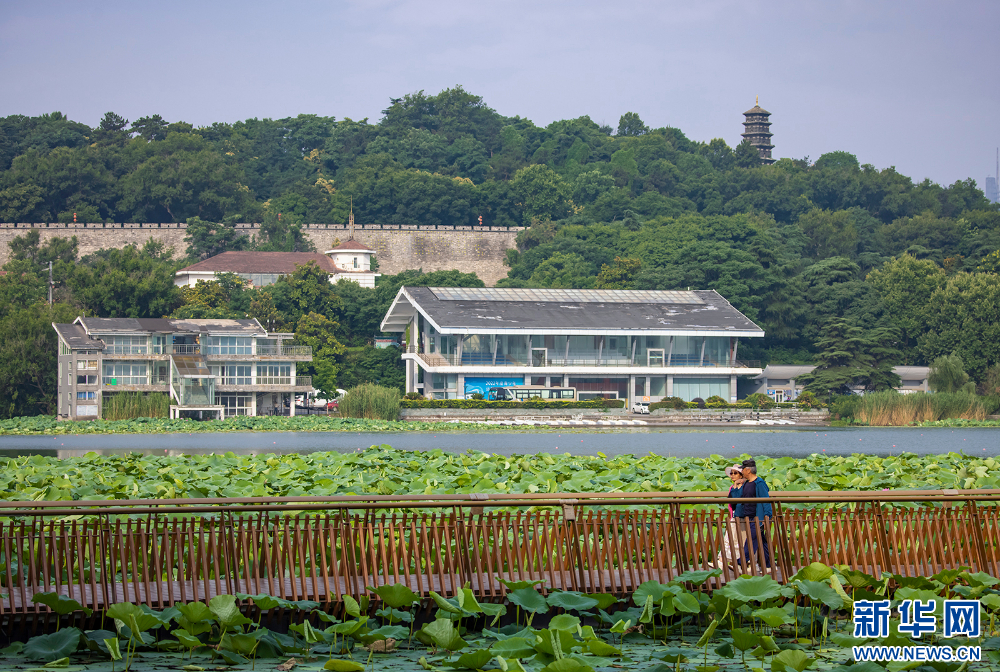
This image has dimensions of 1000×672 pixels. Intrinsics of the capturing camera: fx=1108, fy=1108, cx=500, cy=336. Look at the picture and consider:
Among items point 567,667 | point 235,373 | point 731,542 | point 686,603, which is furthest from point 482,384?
point 567,667

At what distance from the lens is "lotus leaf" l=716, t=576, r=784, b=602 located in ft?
21.9

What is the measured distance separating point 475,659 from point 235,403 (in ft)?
139

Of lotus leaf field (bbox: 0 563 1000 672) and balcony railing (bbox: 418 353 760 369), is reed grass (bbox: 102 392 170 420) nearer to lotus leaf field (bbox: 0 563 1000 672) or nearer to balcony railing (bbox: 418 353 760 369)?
balcony railing (bbox: 418 353 760 369)

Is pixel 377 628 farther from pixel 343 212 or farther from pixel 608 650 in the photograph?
pixel 343 212

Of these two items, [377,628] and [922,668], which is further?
[377,628]

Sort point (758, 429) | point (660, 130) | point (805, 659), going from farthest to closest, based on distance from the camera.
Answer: point (660, 130)
point (758, 429)
point (805, 659)

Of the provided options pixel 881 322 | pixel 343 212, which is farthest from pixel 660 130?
pixel 881 322

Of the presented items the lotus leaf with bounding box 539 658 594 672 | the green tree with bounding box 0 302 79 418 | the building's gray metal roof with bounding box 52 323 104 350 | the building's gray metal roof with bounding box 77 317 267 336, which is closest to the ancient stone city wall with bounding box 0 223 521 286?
the building's gray metal roof with bounding box 77 317 267 336

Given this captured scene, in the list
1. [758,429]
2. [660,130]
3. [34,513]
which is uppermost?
[660,130]

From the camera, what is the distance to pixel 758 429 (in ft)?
140

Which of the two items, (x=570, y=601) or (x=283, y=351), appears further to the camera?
(x=283, y=351)

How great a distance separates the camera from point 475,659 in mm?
6043

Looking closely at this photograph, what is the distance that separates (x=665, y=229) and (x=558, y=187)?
16020mm

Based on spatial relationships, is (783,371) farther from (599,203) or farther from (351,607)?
(351,607)
